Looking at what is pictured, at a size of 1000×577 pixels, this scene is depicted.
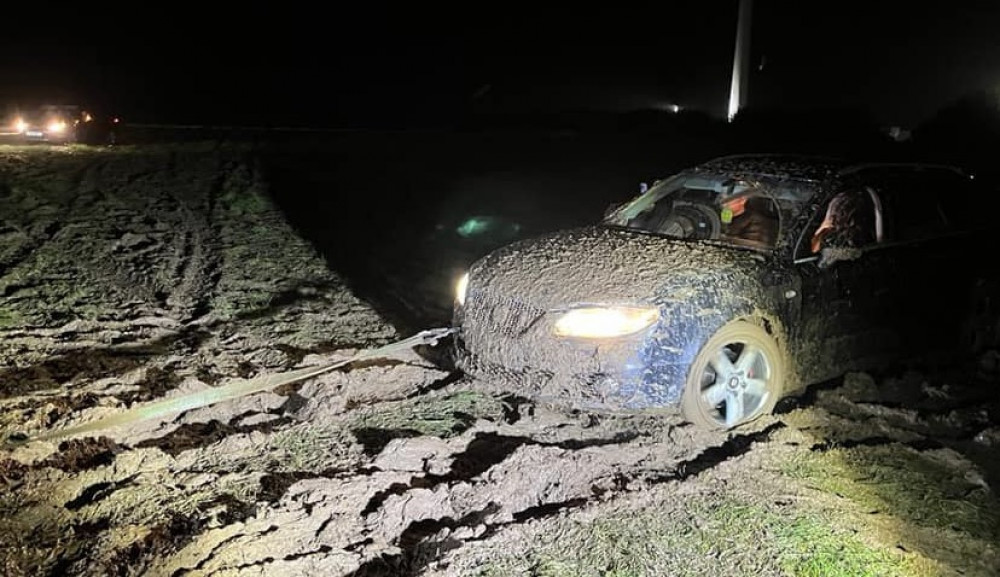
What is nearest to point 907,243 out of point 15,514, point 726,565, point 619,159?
point 726,565

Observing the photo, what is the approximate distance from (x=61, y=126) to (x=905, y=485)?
19.9m

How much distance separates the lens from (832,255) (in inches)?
196

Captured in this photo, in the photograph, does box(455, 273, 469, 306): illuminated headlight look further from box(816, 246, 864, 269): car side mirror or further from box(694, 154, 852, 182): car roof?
box(816, 246, 864, 269): car side mirror

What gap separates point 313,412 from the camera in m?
4.86

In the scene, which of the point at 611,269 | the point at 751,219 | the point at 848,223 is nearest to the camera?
the point at 611,269

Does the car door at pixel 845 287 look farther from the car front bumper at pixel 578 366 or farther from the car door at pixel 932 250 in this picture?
the car front bumper at pixel 578 366

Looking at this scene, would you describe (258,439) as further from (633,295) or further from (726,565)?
(726,565)

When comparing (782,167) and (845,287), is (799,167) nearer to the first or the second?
(782,167)

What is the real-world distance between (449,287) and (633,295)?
4.02 meters

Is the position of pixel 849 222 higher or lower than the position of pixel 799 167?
lower

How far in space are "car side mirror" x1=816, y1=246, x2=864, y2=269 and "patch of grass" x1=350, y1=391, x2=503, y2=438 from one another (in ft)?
7.23

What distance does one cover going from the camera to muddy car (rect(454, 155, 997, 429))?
14.4 ft

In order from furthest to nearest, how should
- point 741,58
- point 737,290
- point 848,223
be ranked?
point 741,58 → point 848,223 → point 737,290

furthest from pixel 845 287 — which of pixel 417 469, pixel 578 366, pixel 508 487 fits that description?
pixel 417 469
